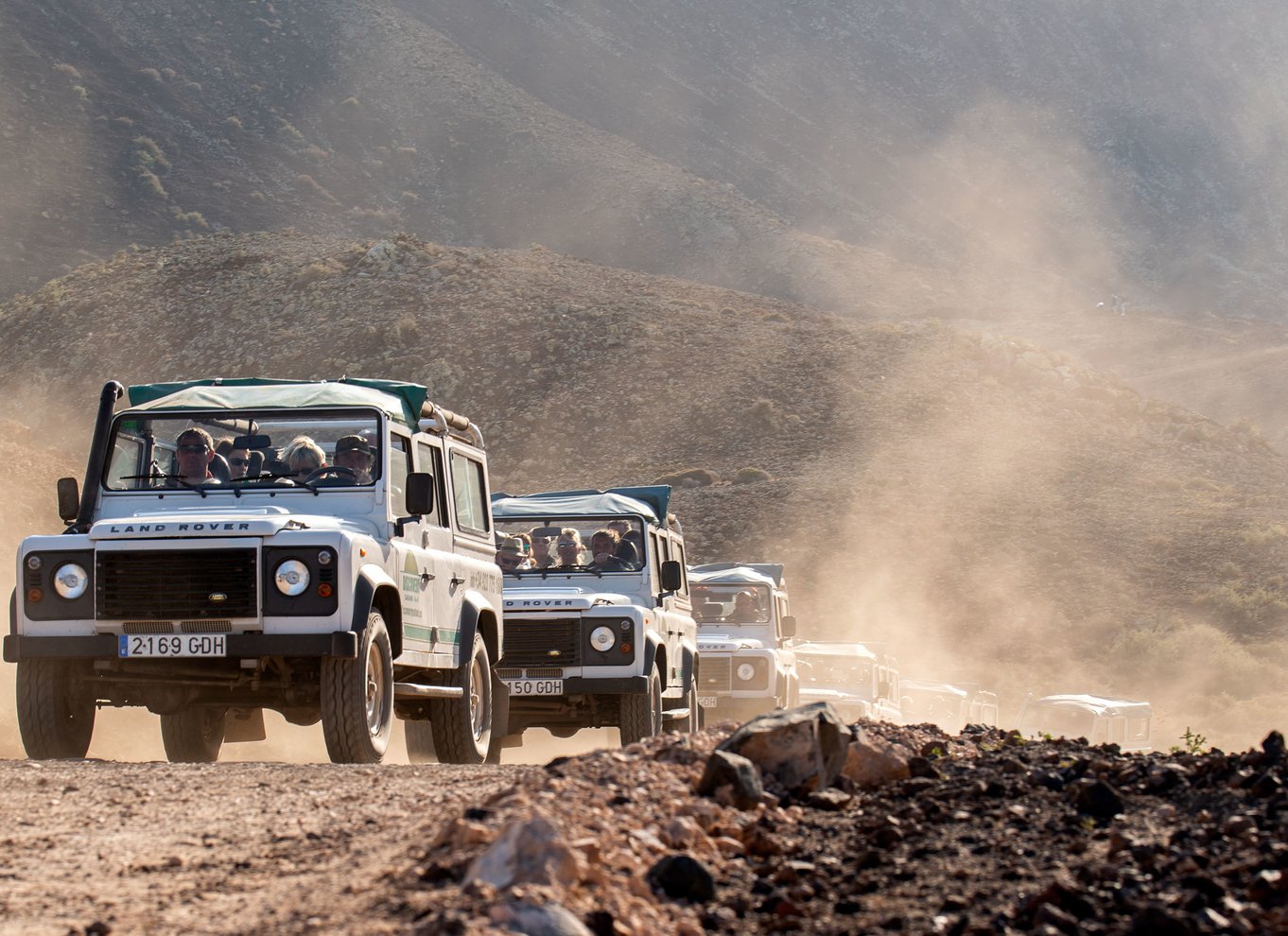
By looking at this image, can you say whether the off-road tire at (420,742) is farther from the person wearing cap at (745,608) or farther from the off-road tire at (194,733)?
the person wearing cap at (745,608)

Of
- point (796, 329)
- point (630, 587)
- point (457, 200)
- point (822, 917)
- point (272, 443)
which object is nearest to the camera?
point (822, 917)

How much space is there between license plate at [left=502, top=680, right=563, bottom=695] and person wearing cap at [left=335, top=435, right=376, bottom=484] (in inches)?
140

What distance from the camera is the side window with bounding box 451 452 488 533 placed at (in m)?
11.7

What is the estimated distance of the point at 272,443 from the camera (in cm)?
1055

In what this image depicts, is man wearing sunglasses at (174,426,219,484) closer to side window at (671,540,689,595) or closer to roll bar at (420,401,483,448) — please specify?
roll bar at (420,401,483,448)

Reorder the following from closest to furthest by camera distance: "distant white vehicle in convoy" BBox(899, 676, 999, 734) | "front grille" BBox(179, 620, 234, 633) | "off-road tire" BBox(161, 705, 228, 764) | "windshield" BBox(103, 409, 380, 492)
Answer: "front grille" BBox(179, 620, 234, 633)
"windshield" BBox(103, 409, 380, 492)
"off-road tire" BBox(161, 705, 228, 764)
"distant white vehicle in convoy" BBox(899, 676, 999, 734)

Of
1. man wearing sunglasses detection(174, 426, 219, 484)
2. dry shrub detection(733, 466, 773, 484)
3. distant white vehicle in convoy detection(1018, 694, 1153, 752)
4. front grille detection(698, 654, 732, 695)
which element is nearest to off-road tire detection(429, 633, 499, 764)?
man wearing sunglasses detection(174, 426, 219, 484)

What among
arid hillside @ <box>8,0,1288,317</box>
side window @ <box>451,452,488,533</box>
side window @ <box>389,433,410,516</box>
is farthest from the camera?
arid hillside @ <box>8,0,1288,317</box>

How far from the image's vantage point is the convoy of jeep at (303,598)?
914 centimetres

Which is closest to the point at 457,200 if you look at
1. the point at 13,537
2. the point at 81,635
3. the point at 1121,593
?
the point at 1121,593

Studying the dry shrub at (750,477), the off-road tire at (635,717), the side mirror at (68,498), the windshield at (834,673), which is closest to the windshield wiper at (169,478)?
the side mirror at (68,498)

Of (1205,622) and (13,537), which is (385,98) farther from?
(13,537)

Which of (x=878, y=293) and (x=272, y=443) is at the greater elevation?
(x=878, y=293)

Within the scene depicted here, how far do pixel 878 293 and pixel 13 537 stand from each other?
61802mm
